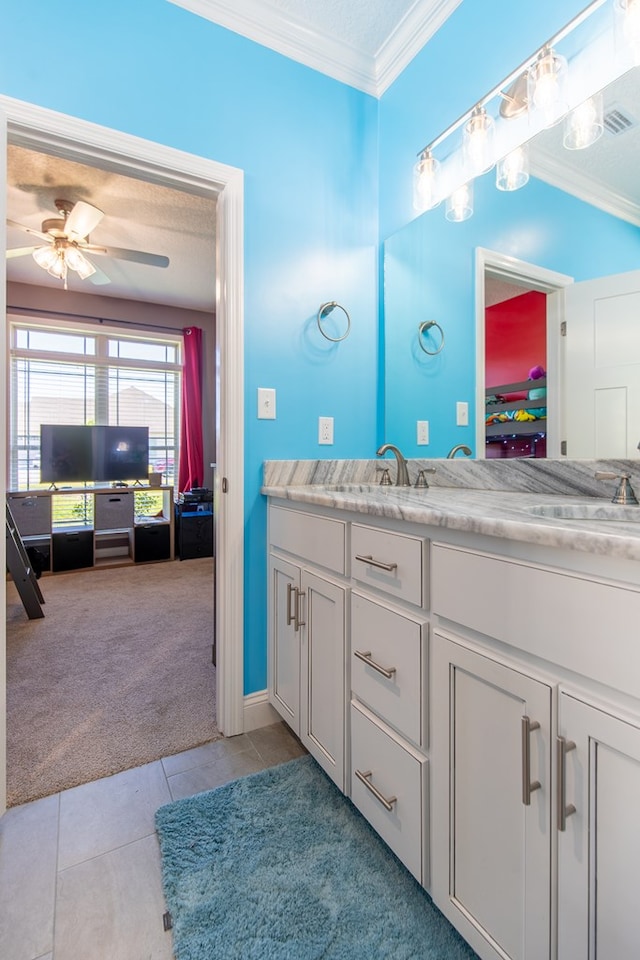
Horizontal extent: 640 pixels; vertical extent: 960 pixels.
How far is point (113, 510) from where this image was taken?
13.8ft

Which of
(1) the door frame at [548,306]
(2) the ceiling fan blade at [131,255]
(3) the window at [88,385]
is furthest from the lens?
(3) the window at [88,385]

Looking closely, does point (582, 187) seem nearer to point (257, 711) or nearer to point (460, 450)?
point (460, 450)

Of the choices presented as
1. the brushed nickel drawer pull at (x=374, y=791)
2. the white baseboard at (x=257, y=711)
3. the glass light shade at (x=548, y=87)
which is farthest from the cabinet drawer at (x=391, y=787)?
the glass light shade at (x=548, y=87)

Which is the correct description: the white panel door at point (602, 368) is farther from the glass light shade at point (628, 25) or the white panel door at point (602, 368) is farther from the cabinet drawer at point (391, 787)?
the cabinet drawer at point (391, 787)

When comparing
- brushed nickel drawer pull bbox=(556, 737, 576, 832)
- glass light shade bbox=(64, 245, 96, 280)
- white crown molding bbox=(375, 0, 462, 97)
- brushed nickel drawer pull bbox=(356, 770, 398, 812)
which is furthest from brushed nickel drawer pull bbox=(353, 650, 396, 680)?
glass light shade bbox=(64, 245, 96, 280)

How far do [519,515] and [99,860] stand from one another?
135 cm

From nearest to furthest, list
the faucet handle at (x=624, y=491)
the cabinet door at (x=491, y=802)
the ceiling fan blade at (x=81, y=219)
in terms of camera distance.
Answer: the cabinet door at (x=491, y=802) → the faucet handle at (x=624, y=491) → the ceiling fan blade at (x=81, y=219)

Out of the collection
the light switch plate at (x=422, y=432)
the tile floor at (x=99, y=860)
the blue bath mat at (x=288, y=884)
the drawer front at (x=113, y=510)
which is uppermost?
the light switch plate at (x=422, y=432)

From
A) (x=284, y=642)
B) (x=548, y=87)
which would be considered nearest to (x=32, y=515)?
(x=284, y=642)

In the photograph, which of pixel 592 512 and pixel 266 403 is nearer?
pixel 592 512

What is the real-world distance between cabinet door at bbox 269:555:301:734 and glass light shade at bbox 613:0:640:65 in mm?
1685

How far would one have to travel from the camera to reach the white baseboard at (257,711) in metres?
1.64

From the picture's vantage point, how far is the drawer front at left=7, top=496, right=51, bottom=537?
12.5 feet

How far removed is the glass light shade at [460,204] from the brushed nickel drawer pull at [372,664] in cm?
154
